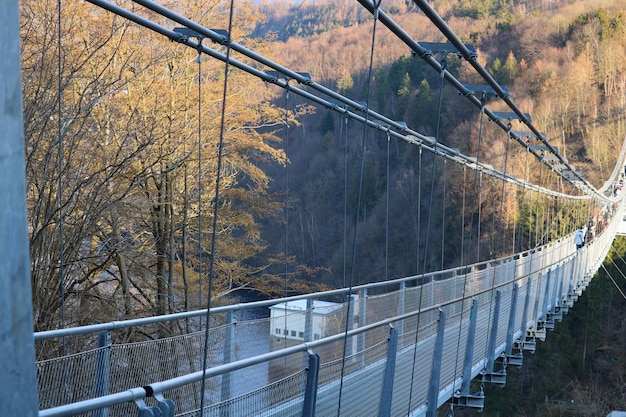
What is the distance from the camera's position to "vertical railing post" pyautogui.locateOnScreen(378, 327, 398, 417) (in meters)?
4.36

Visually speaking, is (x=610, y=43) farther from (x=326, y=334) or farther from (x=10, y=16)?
(x=10, y=16)

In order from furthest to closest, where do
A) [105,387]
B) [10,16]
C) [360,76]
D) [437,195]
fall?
[437,195]
[360,76]
[105,387]
[10,16]

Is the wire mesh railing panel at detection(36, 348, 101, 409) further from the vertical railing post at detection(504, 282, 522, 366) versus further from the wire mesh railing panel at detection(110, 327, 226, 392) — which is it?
the vertical railing post at detection(504, 282, 522, 366)

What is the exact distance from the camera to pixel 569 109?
53344 mm

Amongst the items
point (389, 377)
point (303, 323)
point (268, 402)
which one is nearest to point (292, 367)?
point (268, 402)

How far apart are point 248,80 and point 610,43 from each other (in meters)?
53.4

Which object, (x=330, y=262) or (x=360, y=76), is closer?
(x=330, y=262)

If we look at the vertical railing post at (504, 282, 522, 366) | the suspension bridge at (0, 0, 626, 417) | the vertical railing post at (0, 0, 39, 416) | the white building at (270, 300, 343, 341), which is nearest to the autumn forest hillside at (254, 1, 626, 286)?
the vertical railing post at (504, 282, 522, 366)

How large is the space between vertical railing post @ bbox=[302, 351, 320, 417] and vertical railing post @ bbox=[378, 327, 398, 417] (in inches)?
45.7

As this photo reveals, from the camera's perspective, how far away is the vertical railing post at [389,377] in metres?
4.36

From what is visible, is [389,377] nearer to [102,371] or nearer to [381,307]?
[102,371]

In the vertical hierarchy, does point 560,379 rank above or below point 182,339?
below

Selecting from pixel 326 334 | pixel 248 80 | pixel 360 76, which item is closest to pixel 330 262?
pixel 360 76

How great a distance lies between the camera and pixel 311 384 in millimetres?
3250
